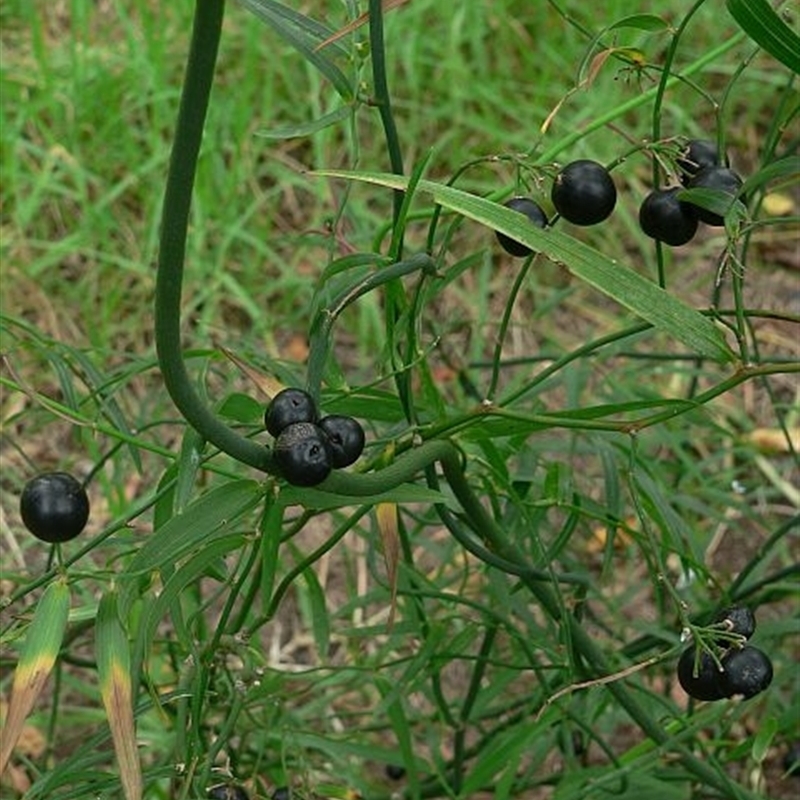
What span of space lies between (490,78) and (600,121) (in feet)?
7.10

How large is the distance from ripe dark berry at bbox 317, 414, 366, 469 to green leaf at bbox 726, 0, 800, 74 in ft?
1.33

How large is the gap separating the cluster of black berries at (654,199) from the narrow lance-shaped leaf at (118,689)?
0.43 meters

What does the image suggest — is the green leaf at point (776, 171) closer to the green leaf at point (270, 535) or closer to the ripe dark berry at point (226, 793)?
the green leaf at point (270, 535)

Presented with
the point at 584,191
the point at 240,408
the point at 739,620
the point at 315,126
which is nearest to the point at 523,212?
the point at 584,191

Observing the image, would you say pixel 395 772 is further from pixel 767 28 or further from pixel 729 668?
pixel 767 28

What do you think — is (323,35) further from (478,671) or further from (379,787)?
(379,787)

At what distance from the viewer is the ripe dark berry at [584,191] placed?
130cm

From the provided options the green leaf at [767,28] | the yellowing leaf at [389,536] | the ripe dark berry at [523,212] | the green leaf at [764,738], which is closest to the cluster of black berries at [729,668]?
the green leaf at [764,738]

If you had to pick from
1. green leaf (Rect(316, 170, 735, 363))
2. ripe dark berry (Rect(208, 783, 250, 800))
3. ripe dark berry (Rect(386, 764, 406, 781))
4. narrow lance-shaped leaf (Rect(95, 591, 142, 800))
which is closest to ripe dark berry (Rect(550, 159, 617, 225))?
green leaf (Rect(316, 170, 735, 363))

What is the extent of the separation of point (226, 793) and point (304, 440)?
1.58 feet

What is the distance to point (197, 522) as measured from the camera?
1.21 meters

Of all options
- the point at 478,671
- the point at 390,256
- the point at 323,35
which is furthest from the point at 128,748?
the point at 478,671

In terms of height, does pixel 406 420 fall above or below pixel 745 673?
above

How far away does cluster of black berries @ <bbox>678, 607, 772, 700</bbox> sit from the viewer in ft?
4.45
